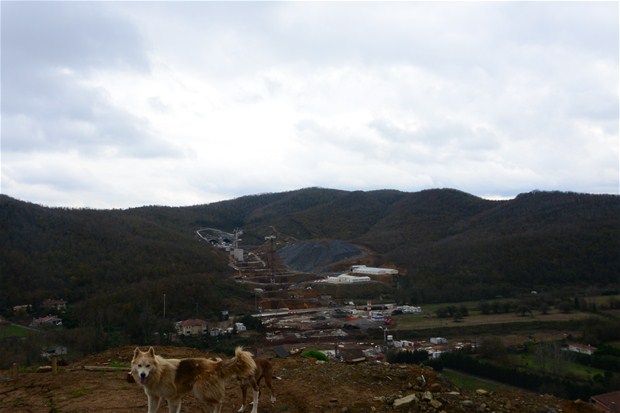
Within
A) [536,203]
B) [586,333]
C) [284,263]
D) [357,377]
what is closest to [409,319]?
[586,333]

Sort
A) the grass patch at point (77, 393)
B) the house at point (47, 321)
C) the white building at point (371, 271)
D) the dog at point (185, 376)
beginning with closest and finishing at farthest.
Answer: the dog at point (185, 376) → the grass patch at point (77, 393) → the house at point (47, 321) → the white building at point (371, 271)

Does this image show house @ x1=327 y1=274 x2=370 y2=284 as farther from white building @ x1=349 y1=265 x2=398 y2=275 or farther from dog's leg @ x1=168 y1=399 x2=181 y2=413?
dog's leg @ x1=168 y1=399 x2=181 y2=413

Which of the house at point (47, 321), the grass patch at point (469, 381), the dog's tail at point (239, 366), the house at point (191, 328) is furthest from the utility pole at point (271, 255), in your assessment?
the dog's tail at point (239, 366)

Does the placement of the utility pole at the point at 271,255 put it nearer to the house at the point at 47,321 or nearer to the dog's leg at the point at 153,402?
the house at the point at 47,321

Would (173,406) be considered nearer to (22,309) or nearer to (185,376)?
(185,376)

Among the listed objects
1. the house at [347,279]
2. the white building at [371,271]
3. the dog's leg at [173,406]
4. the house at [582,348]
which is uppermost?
the dog's leg at [173,406]

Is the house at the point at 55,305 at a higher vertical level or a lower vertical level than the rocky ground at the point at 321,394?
lower
